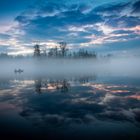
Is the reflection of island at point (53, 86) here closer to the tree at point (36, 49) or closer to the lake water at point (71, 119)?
the lake water at point (71, 119)

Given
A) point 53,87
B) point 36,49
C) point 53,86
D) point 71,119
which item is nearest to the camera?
point 71,119

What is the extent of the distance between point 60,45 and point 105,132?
96494mm

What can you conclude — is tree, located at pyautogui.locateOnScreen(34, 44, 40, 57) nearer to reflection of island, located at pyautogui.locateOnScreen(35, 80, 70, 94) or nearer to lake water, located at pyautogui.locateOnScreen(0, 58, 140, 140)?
reflection of island, located at pyautogui.locateOnScreen(35, 80, 70, 94)

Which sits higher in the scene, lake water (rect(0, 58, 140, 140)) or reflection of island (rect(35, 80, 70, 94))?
reflection of island (rect(35, 80, 70, 94))

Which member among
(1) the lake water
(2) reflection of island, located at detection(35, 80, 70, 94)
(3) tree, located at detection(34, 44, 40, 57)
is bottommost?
(1) the lake water

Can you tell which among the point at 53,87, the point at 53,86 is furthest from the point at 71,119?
the point at 53,86

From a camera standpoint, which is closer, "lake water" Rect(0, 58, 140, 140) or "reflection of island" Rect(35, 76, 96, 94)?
"lake water" Rect(0, 58, 140, 140)

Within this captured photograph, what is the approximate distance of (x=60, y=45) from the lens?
10575 centimetres

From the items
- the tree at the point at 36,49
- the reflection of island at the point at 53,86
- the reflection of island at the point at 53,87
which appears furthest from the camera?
the tree at the point at 36,49

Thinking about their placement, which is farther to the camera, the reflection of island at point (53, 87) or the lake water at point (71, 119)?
A: the reflection of island at point (53, 87)

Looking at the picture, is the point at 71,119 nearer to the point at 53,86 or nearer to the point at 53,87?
the point at 53,87

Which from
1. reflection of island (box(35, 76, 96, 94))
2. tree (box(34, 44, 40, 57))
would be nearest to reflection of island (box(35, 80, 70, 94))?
reflection of island (box(35, 76, 96, 94))

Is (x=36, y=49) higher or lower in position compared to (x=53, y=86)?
higher

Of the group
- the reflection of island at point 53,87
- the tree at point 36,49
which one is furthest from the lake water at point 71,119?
the tree at point 36,49
